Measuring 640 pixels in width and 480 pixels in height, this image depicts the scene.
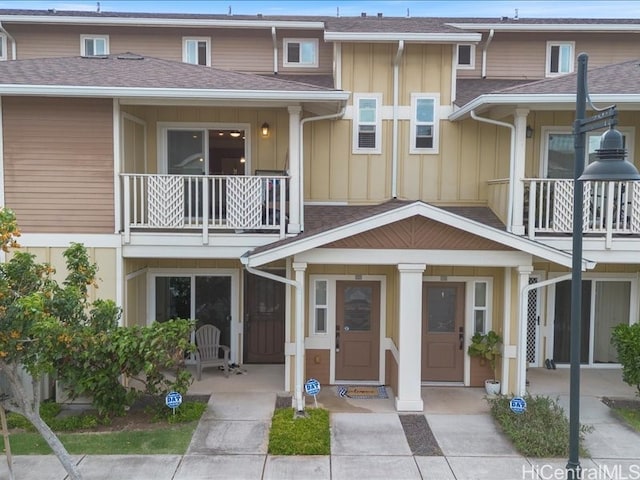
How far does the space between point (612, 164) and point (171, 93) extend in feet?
22.4

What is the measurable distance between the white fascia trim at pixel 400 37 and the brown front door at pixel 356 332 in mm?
4640

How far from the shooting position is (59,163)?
976 cm

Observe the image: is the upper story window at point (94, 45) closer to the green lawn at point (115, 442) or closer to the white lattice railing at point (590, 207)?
the green lawn at point (115, 442)

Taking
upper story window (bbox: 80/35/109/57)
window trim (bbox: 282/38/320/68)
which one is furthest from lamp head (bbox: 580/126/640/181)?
upper story window (bbox: 80/35/109/57)

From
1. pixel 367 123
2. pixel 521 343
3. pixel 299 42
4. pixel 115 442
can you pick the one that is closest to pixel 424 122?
pixel 367 123

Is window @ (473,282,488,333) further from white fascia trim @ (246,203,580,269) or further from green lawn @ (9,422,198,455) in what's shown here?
green lawn @ (9,422,198,455)

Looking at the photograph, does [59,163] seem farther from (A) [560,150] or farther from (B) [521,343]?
(A) [560,150]

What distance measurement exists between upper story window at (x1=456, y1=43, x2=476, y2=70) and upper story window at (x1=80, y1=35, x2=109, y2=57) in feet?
27.1

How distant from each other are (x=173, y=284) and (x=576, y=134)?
8.54 m

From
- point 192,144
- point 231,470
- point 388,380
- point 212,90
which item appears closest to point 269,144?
point 192,144

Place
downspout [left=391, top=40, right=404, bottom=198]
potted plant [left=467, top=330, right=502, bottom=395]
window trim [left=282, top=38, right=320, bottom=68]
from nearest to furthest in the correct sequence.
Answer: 1. potted plant [left=467, top=330, right=502, bottom=395]
2. downspout [left=391, top=40, right=404, bottom=198]
3. window trim [left=282, top=38, right=320, bottom=68]

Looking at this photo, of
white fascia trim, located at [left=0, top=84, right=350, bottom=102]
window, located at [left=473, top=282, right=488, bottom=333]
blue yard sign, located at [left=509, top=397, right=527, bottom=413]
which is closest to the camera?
blue yard sign, located at [left=509, top=397, right=527, bottom=413]

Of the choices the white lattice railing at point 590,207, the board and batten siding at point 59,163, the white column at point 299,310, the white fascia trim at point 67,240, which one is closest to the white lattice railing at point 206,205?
the white fascia trim at point 67,240

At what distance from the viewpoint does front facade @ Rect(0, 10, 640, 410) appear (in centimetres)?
946
